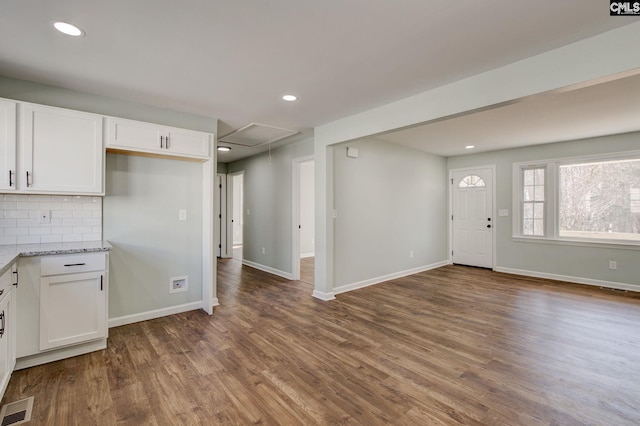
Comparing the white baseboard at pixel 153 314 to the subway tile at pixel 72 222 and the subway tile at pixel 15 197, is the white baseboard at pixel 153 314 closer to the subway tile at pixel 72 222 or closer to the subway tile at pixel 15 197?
the subway tile at pixel 72 222

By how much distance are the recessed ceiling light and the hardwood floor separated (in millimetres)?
2493

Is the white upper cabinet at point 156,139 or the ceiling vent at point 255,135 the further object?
the ceiling vent at point 255,135

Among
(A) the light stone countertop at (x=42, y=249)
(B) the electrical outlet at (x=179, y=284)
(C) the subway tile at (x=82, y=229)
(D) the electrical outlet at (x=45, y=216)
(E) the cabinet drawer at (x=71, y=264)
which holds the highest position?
(D) the electrical outlet at (x=45, y=216)

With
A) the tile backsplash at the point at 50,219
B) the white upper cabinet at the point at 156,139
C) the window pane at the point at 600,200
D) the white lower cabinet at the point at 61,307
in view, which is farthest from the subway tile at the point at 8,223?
the window pane at the point at 600,200

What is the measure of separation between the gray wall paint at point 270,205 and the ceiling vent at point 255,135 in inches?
17.4

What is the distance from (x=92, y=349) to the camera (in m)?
2.68

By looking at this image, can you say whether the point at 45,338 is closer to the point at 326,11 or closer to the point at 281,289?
the point at 281,289

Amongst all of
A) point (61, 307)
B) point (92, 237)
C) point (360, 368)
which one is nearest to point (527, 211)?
point (360, 368)

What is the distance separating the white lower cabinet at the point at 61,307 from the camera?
7.70 feet

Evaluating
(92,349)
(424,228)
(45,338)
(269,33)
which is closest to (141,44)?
(269,33)

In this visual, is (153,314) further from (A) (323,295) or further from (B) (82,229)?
(A) (323,295)

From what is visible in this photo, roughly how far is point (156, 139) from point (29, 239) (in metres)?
1.49

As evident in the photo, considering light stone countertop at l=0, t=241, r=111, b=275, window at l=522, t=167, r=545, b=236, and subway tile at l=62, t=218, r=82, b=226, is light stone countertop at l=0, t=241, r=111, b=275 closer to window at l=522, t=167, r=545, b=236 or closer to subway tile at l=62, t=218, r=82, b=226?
subway tile at l=62, t=218, r=82, b=226

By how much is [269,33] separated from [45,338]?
2984mm
